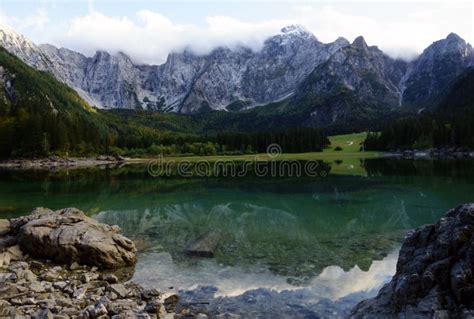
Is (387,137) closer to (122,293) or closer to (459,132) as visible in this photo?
(459,132)

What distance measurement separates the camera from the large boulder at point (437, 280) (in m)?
12.1

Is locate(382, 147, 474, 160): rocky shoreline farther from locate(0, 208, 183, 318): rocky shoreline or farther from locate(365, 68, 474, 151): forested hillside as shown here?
locate(0, 208, 183, 318): rocky shoreline

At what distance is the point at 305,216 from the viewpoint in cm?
3753

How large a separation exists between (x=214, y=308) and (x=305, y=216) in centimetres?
2203

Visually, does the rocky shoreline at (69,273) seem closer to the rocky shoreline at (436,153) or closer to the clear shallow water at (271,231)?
the clear shallow water at (271,231)

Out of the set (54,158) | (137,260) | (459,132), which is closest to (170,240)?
(137,260)

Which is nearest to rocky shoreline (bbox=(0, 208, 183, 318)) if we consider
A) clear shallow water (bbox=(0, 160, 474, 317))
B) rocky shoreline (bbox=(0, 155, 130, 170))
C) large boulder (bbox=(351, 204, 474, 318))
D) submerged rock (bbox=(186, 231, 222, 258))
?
clear shallow water (bbox=(0, 160, 474, 317))

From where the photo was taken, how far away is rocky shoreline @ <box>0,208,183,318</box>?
15.7m

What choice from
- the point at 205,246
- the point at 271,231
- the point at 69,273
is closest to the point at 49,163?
the point at 271,231

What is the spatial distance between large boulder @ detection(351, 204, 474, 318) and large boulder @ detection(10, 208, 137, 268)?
46.4 feet

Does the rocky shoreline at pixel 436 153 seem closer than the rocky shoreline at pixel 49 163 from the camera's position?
No

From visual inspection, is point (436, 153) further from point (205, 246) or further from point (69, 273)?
point (69, 273)

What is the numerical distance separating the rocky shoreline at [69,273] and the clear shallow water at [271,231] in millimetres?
1640

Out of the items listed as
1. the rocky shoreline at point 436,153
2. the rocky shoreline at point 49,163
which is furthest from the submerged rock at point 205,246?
the rocky shoreline at point 436,153
